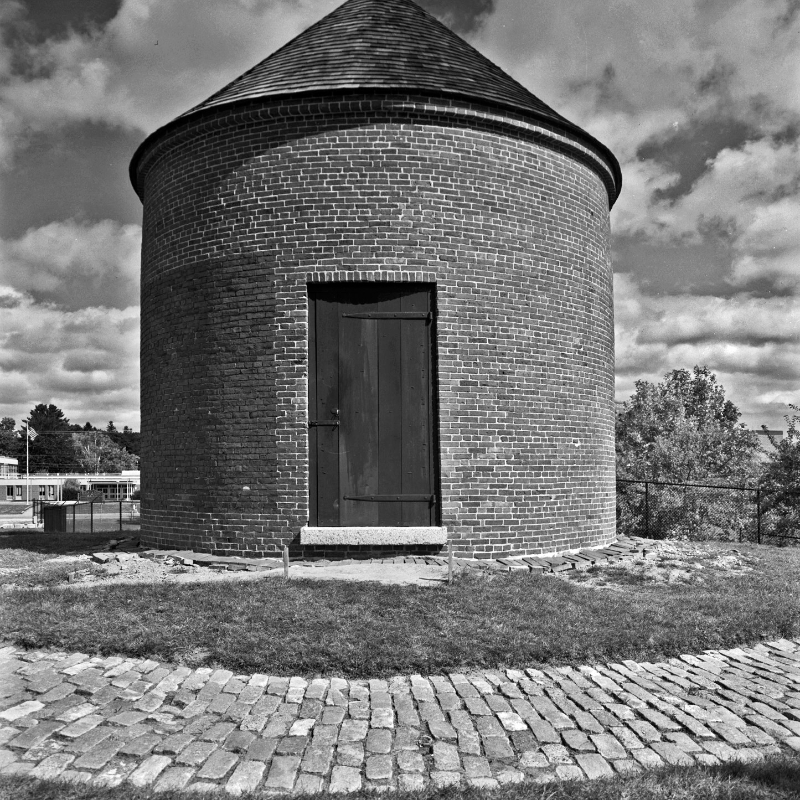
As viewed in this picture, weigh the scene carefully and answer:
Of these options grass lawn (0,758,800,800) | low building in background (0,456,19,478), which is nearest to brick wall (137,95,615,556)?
grass lawn (0,758,800,800)

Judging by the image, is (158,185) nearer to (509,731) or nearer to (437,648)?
(437,648)

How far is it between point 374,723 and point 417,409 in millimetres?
5234

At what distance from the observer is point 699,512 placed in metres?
24.1

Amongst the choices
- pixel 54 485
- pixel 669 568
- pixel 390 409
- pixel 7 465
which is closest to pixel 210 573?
pixel 390 409

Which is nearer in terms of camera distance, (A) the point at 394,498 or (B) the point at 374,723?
(B) the point at 374,723

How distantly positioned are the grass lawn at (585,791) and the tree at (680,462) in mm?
19162

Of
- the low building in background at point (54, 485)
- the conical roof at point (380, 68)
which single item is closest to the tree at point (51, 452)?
the low building in background at point (54, 485)

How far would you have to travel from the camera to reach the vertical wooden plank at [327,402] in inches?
355

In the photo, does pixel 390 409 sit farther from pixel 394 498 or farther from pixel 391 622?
pixel 391 622

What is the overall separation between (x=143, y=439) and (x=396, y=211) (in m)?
5.16

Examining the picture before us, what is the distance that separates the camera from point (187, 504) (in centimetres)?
952

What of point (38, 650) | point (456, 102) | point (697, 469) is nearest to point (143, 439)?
point (38, 650)

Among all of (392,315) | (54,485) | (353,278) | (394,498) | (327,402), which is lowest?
(54,485)

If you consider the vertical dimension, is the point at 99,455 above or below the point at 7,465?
above
